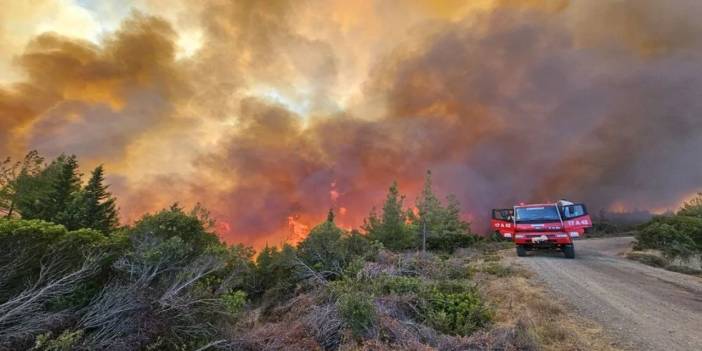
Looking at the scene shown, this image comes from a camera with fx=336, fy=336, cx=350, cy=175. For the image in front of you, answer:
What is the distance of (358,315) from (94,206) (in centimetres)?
5036

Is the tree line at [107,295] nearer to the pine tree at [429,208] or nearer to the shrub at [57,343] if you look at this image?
the shrub at [57,343]

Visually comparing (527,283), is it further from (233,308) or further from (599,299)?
(233,308)

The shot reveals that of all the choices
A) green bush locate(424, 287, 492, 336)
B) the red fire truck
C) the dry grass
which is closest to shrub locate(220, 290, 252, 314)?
green bush locate(424, 287, 492, 336)

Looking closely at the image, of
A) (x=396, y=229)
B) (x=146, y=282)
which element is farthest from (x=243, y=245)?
(x=146, y=282)

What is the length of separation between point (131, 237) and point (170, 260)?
1.55 m

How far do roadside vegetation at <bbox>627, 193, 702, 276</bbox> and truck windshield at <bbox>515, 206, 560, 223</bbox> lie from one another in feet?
19.9

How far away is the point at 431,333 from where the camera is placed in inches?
286

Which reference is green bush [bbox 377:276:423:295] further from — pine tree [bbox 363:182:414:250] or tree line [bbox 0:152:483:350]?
pine tree [bbox 363:182:414:250]

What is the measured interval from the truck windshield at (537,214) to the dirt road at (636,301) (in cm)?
386

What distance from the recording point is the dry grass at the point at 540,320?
671cm

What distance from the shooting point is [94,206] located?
44.6m

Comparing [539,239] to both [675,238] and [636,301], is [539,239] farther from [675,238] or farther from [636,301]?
[675,238]

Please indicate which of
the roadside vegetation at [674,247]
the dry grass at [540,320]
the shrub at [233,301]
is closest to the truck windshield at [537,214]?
the roadside vegetation at [674,247]

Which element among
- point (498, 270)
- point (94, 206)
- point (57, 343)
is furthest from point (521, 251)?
point (94, 206)
